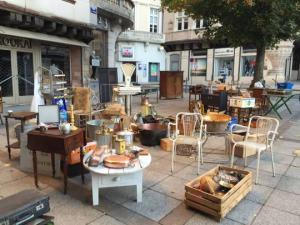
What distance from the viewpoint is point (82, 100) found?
6.76m

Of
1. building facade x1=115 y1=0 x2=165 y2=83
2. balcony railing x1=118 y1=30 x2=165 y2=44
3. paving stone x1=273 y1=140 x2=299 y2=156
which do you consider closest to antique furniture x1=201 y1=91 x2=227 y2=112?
paving stone x1=273 y1=140 x2=299 y2=156

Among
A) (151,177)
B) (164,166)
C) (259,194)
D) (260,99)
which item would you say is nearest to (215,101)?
(260,99)

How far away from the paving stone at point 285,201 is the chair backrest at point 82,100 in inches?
182

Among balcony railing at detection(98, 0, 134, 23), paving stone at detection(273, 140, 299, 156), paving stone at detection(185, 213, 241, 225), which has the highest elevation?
balcony railing at detection(98, 0, 134, 23)

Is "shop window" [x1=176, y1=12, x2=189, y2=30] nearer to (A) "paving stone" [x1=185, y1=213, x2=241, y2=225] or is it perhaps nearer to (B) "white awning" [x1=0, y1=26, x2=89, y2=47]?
(B) "white awning" [x1=0, y1=26, x2=89, y2=47]

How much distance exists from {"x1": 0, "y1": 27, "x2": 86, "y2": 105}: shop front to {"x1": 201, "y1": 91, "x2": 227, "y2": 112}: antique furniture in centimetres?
535

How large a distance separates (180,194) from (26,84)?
9.03 metres

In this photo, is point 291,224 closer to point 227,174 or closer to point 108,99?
point 227,174

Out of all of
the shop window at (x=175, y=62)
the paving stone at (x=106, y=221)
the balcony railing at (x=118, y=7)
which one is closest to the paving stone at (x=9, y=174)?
the paving stone at (x=106, y=221)

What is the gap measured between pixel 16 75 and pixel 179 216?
29.8 feet

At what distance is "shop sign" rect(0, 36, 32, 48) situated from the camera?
9.25m

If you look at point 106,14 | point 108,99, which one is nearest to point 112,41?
point 106,14

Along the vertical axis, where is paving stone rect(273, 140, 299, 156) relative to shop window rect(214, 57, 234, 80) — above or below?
below

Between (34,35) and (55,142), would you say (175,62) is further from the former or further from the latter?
(55,142)
